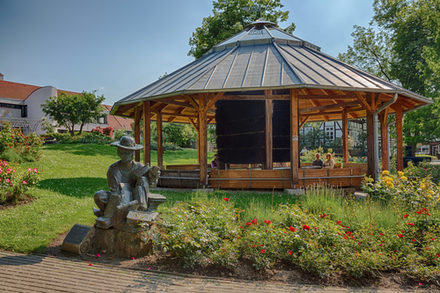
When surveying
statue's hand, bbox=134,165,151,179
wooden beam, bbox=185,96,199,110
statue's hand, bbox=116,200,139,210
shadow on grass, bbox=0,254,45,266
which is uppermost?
wooden beam, bbox=185,96,199,110

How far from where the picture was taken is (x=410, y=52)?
82.9 feet

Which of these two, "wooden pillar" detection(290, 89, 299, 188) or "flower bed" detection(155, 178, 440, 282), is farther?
"wooden pillar" detection(290, 89, 299, 188)

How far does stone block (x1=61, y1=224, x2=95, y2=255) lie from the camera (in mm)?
4547

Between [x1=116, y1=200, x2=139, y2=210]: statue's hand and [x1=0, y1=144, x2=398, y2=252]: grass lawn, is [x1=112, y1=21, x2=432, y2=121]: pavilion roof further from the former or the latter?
[x1=116, y1=200, x2=139, y2=210]: statue's hand

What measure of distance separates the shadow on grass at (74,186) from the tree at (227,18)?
58.7 feet

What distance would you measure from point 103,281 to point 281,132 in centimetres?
949

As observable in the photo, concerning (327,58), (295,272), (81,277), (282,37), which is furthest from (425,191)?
(282,37)

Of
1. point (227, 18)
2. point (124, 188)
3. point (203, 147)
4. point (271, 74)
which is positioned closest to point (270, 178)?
point (203, 147)

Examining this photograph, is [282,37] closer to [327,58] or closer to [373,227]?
[327,58]

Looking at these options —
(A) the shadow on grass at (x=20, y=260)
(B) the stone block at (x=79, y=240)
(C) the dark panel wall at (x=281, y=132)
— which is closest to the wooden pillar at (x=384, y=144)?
(C) the dark panel wall at (x=281, y=132)

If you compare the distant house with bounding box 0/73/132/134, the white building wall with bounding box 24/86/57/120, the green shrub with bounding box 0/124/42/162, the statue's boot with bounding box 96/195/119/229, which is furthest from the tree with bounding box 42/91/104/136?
the statue's boot with bounding box 96/195/119/229

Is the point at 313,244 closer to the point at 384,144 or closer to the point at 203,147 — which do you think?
the point at 203,147

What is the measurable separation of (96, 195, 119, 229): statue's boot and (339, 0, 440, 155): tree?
17.9m

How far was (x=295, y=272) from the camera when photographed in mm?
4090
